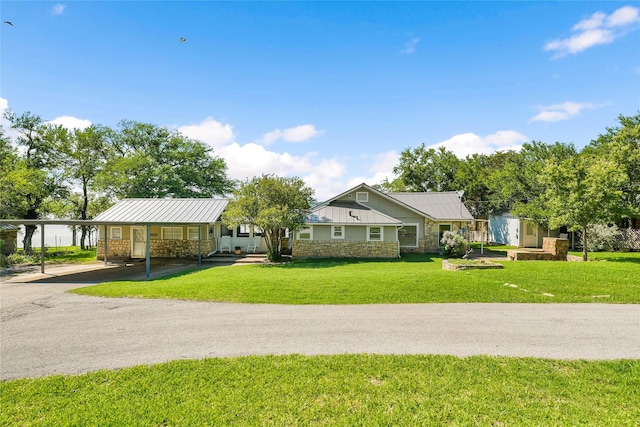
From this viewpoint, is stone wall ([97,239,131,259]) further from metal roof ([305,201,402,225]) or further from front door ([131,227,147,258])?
metal roof ([305,201,402,225])

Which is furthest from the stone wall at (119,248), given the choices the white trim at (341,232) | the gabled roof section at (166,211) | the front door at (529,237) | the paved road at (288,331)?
the front door at (529,237)

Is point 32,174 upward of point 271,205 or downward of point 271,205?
upward

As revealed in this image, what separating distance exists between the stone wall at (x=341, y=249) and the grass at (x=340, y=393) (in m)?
15.3

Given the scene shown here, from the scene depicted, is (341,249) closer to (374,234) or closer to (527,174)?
(374,234)

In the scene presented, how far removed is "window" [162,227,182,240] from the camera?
22219mm

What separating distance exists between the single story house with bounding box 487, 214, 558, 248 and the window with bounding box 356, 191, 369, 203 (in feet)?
50.0

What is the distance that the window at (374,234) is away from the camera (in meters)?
21.1

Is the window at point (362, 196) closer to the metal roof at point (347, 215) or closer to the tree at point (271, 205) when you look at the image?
the metal roof at point (347, 215)

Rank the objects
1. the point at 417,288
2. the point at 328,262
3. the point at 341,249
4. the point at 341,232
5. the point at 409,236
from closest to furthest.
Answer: the point at 417,288 < the point at 328,262 < the point at 341,249 < the point at 341,232 < the point at 409,236

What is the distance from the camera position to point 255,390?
14.9 ft

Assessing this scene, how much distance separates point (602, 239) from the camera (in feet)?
77.7

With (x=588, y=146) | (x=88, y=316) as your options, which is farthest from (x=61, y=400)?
(x=588, y=146)

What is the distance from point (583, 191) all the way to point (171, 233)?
945 inches

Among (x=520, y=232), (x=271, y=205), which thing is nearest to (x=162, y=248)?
(x=271, y=205)
